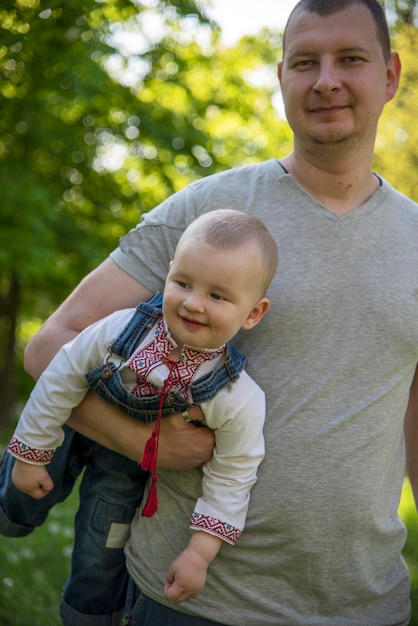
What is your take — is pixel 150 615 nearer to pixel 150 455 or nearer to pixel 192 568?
pixel 192 568

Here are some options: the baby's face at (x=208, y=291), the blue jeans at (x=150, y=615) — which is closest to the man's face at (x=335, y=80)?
the baby's face at (x=208, y=291)

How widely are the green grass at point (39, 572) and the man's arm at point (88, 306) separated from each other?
2.55 m

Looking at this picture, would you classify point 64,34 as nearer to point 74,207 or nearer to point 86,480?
point 86,480

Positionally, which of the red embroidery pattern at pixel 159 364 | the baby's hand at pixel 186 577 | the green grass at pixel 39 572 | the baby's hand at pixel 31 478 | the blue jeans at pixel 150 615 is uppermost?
the red embroidery pattern at pixel 159 364

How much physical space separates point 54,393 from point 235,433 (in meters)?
0.55

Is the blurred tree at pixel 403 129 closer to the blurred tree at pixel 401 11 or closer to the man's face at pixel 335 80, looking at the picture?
the blurred tree at pixel 401 11

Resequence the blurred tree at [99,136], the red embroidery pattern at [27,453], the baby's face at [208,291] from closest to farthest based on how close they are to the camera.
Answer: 1. the baby's face at [208,291]
2. the red embroidery pattern at [27,453]
3. the blurred tree at [99,136]

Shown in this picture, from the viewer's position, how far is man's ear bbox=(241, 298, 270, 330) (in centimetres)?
221

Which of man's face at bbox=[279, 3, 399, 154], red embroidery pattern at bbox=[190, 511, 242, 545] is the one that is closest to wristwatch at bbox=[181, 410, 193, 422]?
red embroidery pattern at bbox=[190, 511, 242, 545]

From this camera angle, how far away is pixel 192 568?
7.12ft

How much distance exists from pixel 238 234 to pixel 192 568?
37.5 inches

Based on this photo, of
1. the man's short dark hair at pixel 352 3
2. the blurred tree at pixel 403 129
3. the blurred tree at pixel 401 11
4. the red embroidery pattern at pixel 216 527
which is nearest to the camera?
the red embroidery pattern at pixel 216 527

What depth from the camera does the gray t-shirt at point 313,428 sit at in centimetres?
227

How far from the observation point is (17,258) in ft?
27.6
